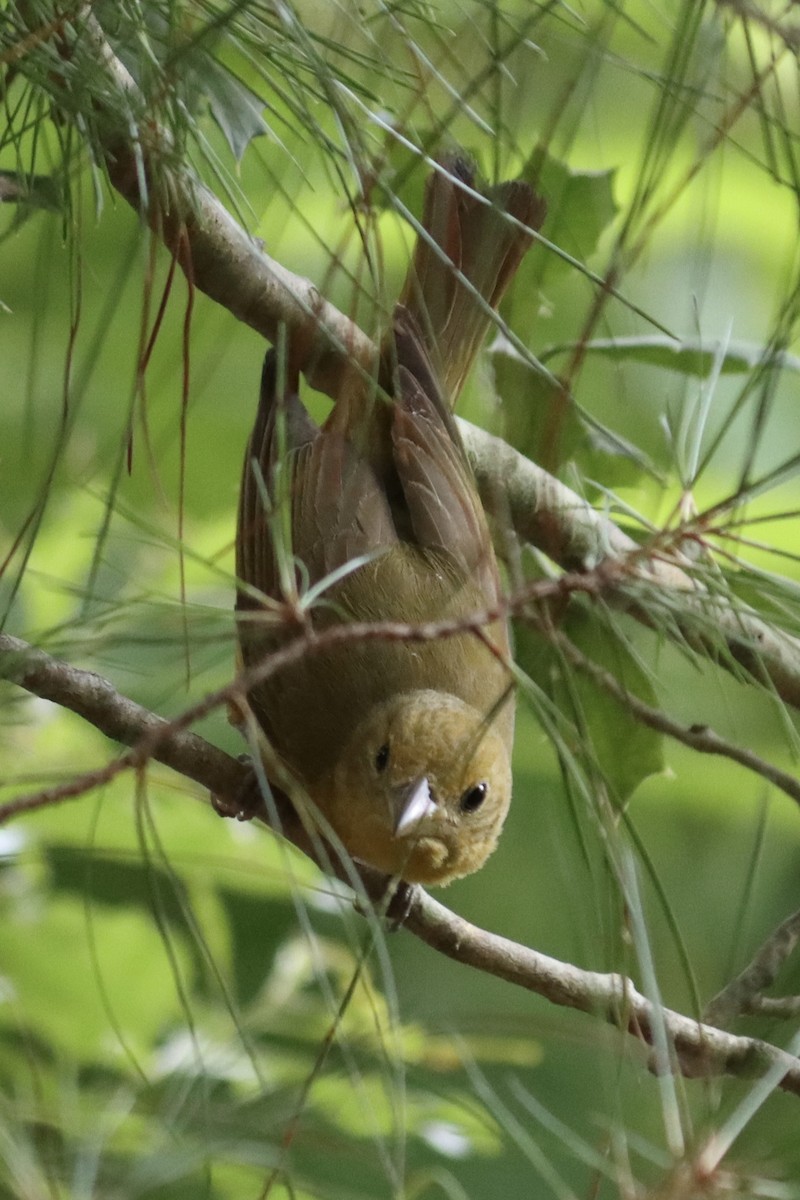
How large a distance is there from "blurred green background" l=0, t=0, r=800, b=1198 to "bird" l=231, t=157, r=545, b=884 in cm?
9

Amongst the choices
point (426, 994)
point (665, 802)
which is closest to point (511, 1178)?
point (426, 994)

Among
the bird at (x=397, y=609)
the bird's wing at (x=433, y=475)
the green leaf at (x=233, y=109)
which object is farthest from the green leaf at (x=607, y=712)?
the green leaf at (x=233, y=109)

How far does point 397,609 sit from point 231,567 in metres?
0.25

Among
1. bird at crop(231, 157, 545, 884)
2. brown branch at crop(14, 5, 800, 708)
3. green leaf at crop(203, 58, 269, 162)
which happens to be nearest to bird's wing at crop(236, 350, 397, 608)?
bird at crop(231, 157, 545, 884)

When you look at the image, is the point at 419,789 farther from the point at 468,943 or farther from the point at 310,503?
the point at 310,503

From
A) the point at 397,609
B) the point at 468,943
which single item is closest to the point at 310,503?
the point at 397,609

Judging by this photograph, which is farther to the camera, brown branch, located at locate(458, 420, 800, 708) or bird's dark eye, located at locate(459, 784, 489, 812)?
bird's dark eye, located at locate(459, 784, 489, 812)

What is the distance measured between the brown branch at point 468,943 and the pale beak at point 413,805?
88 mm

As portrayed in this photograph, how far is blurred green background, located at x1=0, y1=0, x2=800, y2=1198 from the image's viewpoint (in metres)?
0.78

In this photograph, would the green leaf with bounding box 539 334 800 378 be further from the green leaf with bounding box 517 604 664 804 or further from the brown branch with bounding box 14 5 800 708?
the green leaf with bounding box 517 604 664 804

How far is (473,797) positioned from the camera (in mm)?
1536

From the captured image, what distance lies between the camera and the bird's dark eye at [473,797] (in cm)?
152

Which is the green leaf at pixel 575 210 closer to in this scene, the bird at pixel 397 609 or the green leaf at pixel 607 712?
the bird at pixel 397 609

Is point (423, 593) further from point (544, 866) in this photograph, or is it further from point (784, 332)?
point (544, 866)
